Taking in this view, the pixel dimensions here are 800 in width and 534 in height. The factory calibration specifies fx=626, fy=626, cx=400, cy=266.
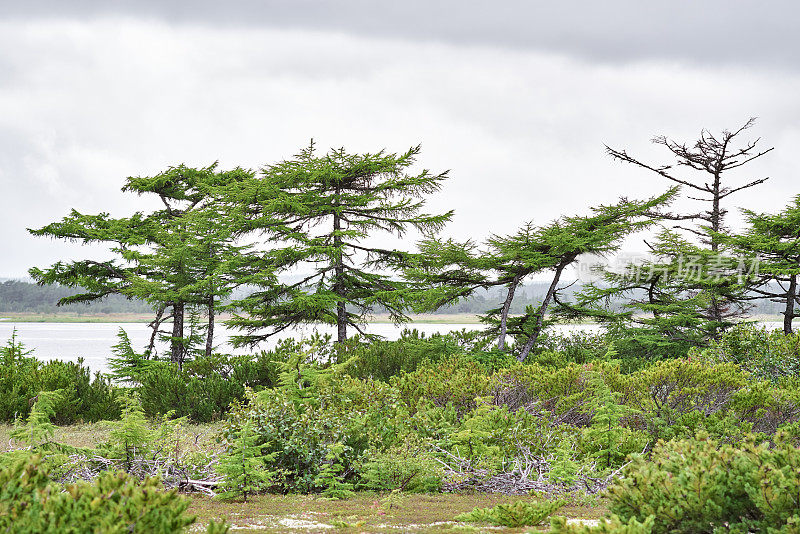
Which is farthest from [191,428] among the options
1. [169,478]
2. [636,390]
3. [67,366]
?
[636,390]

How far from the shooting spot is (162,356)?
20.8 metres

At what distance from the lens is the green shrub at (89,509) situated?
2.35m

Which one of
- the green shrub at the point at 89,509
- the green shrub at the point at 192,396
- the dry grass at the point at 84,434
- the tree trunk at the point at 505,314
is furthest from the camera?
the tree trunk at the point at 505,314

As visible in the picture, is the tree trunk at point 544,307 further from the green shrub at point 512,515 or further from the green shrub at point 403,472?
the green shrub at point 512,515

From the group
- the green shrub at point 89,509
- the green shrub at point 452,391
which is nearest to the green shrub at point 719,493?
the green shrub at point 89,509

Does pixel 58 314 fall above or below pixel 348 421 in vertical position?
above

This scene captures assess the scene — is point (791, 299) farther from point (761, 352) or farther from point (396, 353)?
point (396, 353)

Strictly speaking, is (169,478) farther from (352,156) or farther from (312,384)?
(352,156)

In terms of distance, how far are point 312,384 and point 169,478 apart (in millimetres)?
1757

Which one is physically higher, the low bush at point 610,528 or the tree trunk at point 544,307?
the tree trunk at point 544,307

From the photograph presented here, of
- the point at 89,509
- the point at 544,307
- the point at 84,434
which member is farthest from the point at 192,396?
the point at 89,509

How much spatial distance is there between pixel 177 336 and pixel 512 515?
61.0 feet

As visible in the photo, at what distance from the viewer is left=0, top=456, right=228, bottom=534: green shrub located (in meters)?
2.35

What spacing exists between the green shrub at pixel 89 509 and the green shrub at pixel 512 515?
1736mm
